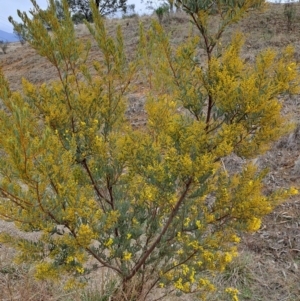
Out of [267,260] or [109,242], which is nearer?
[109,242]

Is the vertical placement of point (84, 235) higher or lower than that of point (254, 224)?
higher

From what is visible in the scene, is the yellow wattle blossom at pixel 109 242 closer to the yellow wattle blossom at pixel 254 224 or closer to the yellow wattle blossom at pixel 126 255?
the yellow wattle blossom at pixel 126 255

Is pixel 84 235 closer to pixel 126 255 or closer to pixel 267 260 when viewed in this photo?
pixel 126 255

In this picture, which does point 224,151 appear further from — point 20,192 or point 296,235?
point 296,235

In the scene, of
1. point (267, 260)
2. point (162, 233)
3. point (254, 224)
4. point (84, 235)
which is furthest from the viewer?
point (267, 260)

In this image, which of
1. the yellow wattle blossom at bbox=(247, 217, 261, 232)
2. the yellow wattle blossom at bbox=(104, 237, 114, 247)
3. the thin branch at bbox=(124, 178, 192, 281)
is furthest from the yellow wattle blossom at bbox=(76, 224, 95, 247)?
the yellow wattle blossom at bbox=(247, 217, 261, 232)

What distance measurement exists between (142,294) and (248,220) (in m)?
1.01

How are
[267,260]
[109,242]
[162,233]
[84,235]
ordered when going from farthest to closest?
[267,260] → [162,233] → [109,242] → [84,235]

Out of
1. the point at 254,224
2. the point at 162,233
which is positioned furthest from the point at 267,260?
the point at 254,224

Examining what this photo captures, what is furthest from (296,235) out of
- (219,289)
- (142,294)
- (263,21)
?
(263,21)

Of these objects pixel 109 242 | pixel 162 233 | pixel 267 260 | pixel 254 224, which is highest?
pixel 254 224

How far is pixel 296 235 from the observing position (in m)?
3.25

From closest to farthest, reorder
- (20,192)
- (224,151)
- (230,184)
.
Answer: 1. (20,192)
2. (224,151)
3. (230,184)

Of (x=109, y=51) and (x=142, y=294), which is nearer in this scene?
(x=109, y=51)
